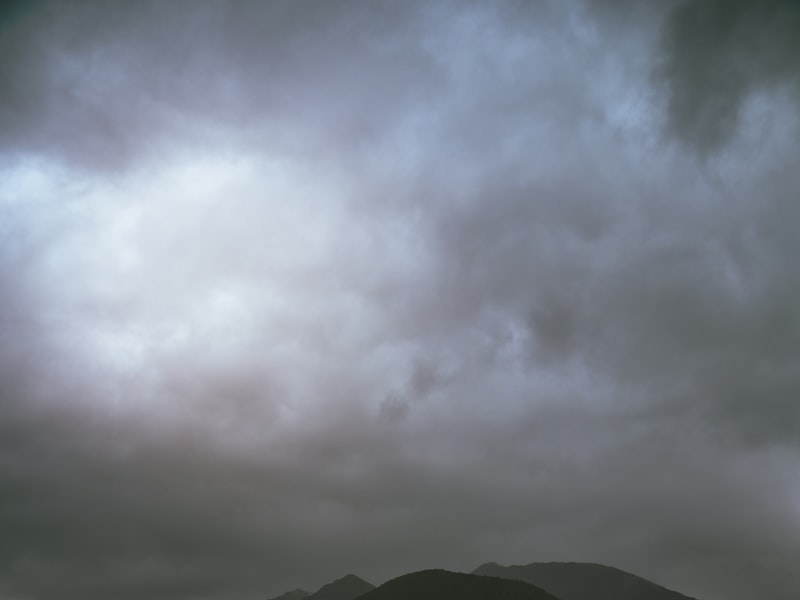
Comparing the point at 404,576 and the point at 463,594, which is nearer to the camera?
the point at 463,594

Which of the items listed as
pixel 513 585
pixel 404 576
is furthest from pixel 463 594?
pixel 404 576

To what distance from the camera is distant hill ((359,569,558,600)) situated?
164m

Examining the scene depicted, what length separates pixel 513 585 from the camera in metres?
169

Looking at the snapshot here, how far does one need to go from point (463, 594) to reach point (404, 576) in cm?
2638

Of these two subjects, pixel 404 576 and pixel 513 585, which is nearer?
pixel 513 585

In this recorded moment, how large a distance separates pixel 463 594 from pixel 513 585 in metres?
14.9

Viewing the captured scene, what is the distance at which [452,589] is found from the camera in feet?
552

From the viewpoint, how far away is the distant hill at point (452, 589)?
16366cm

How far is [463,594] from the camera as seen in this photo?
165 metres

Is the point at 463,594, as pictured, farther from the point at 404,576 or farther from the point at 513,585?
the point at 404,576

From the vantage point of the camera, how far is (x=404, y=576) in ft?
608
